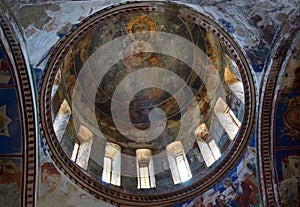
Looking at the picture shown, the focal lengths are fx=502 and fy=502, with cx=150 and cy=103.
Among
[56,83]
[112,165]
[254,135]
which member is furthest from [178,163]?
[56,83]

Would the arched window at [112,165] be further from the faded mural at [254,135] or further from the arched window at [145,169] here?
the faded mural at [254,135]

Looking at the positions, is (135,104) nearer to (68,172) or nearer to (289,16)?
(68,172)

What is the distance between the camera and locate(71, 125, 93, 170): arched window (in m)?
13.4

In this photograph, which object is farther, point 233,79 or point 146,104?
point 146,104

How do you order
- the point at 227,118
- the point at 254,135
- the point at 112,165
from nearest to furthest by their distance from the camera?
1. the point at 254,135
2. the point at 227,118
3. the point at 112,165

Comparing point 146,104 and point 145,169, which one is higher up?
point 146,104

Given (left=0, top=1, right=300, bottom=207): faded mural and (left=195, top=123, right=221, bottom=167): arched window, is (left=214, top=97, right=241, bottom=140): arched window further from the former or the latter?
(left=0, top=1, right=300, bottom=207): faded mural

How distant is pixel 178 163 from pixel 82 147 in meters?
2.76

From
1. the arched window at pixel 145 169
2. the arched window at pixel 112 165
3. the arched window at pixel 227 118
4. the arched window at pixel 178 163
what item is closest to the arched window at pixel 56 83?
the arched window at pixel 112 165

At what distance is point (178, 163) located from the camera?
14336mm

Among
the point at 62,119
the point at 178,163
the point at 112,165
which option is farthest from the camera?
the point at 178,163

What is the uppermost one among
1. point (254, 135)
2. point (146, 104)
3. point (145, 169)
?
point (146, 104)

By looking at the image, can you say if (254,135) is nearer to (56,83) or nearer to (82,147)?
(82,147)

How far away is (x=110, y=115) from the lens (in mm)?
15602
